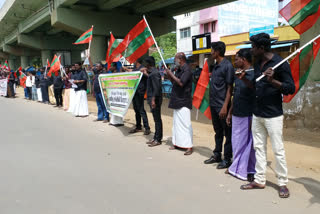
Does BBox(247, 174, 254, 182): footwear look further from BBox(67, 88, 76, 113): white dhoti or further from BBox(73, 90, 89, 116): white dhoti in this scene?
BBox(67, 88, 76, 113): white dhoti

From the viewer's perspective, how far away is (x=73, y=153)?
5.39 meters

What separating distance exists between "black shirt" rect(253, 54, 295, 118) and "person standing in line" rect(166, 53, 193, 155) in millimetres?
1776

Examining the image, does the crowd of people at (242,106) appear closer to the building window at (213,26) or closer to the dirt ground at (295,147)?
the dirt ground at (295,147)

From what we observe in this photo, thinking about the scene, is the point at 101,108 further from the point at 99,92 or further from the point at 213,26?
the point at 213,26

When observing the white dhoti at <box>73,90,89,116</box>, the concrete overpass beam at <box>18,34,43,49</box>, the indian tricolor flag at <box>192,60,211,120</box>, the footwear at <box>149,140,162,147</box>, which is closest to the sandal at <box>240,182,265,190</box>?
the indian tricolor flag at <box>192,60,211,120</box>

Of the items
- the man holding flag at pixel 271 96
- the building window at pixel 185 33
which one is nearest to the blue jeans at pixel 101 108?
the man holding flag at pixel 271 96

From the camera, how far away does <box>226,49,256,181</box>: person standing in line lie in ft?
12.4

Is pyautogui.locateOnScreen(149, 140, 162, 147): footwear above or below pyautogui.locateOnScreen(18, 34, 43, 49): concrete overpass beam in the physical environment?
below

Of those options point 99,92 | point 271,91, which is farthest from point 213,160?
point 99,92

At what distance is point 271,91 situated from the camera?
10.8ft

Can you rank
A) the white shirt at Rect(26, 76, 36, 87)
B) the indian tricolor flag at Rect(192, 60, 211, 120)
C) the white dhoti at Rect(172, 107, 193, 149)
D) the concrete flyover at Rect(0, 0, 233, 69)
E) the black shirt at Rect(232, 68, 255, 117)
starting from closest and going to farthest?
the black shirt at Rect(232, 68, 255, 117) → the indian tricolor flag at Rect(192, 60, 211, 120) → the white dhoti at Rect(172, 107, 193, 149) → the concrete flyover at Rect(0, 0, 233, 69) → the white shirt at Rect(26, 76, 36, 87)

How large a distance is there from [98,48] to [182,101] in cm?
1154

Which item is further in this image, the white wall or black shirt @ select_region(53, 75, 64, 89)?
the white wall

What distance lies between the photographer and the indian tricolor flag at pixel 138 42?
20.3 feet
